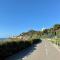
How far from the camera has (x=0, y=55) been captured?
18578 mm

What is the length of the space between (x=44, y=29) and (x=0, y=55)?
7014 inches

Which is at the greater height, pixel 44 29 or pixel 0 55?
pixel 44 29

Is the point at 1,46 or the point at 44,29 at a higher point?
the point at 44,29

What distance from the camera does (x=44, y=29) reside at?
643ft

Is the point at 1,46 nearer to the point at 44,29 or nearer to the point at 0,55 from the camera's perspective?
the point at 0,55

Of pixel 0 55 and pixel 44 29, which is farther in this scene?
pixel 44 29

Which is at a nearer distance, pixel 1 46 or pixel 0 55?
pixel 0 55

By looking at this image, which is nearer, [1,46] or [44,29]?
[1,46]

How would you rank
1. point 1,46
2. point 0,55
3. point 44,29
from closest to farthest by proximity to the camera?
point 0,55
point 1,46
point 44,29

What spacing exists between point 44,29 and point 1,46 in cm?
17598

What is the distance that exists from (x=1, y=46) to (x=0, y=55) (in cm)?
230

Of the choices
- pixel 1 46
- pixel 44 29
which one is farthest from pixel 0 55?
pixel 44 29

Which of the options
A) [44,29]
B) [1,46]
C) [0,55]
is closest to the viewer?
[0,55]
